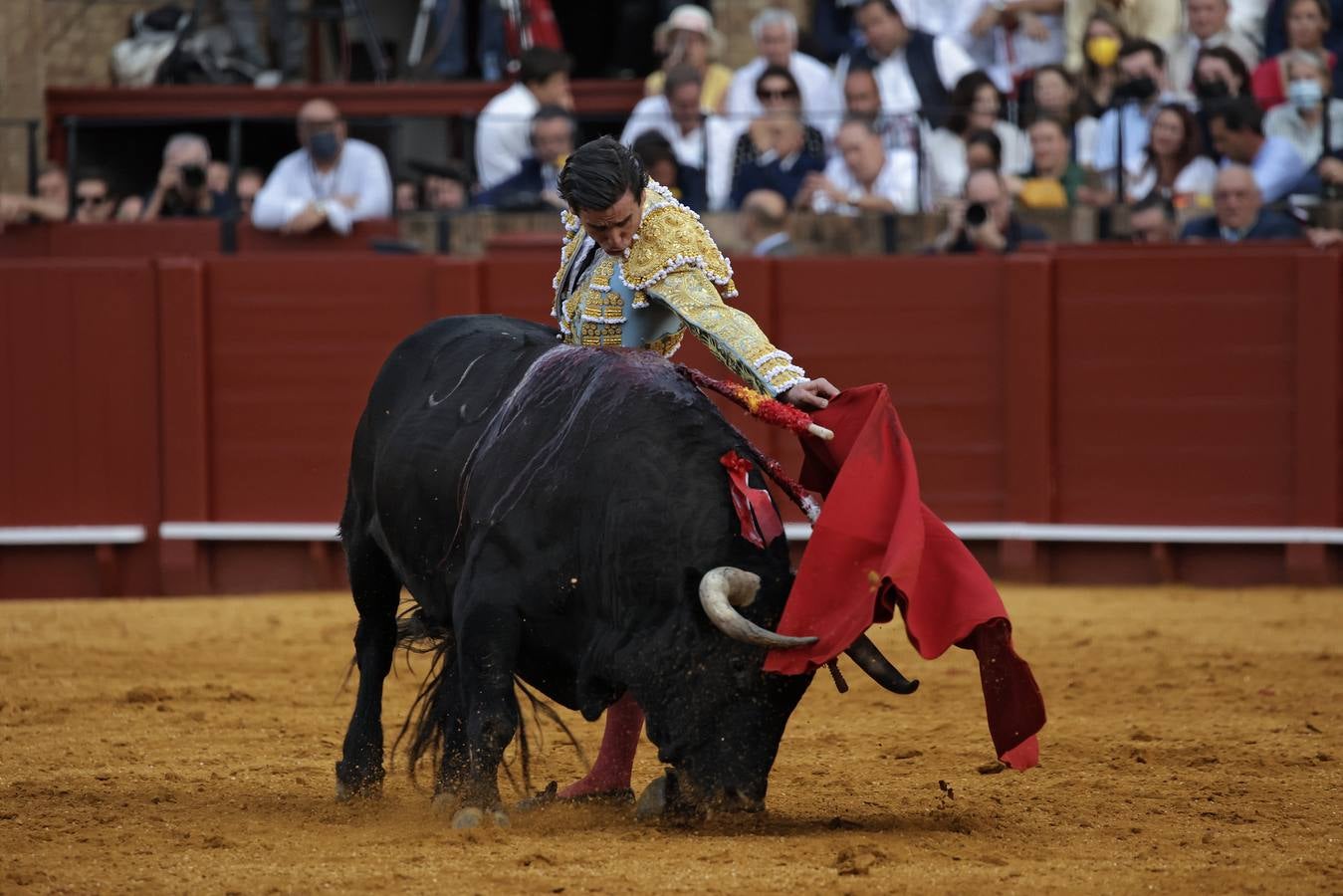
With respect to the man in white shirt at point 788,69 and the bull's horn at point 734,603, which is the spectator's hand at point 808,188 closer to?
the man in white shirt at point 788,69

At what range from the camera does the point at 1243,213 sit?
310 inches

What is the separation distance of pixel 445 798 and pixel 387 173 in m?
5.61

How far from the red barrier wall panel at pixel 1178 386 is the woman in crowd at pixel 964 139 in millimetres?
910

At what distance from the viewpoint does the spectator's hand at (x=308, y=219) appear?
8.75 m

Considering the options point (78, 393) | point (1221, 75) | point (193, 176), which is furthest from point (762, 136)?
point (78, 393)

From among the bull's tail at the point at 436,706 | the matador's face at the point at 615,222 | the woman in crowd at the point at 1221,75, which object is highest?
the woman in crowd at the point at 1221,75

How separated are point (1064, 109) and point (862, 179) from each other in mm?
887

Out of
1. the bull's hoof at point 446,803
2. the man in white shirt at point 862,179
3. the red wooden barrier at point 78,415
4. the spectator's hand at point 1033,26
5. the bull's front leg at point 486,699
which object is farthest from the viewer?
the spectator's hand at point 1033,26

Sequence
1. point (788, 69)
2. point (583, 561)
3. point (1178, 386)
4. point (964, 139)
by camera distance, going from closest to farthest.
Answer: point (583, 561) → point (1178, 386) → point (964, 139) → point (788, 69)

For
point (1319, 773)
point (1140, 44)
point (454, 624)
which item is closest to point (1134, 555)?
point (1140, 44)

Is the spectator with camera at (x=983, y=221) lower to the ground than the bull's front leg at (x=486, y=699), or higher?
higher

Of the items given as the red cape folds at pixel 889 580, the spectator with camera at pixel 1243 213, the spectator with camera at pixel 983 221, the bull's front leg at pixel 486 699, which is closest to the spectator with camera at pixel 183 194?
the spectator with camera at pixel 983 221

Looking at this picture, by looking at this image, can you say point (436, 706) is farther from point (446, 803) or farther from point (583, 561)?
point (583, 561)

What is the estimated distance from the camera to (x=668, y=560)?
355cm
